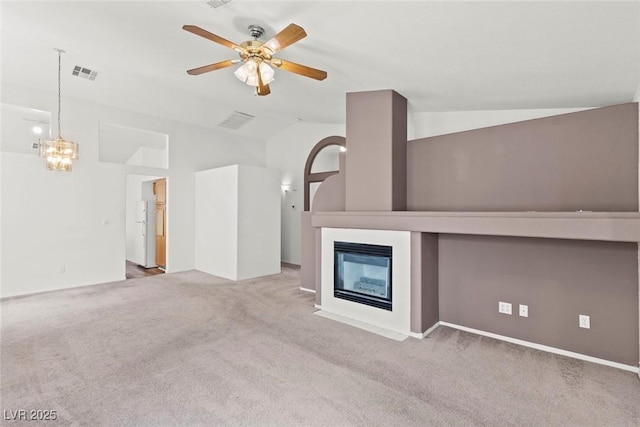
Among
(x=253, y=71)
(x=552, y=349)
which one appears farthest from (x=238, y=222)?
(x=552, y=349)

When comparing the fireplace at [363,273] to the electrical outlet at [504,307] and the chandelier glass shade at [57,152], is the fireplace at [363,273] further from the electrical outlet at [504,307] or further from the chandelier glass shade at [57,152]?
the chandelier glass shade at [57,152]

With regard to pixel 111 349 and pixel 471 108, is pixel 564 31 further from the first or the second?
pixel 111 349

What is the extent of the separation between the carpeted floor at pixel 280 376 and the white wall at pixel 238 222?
2.13m

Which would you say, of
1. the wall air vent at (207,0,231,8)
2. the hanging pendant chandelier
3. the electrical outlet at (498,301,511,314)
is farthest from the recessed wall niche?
the electrical outlet at (498,301,511,314)

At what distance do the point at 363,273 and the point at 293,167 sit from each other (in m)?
4.51

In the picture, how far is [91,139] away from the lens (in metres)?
5.57

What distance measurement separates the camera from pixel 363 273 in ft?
12.6

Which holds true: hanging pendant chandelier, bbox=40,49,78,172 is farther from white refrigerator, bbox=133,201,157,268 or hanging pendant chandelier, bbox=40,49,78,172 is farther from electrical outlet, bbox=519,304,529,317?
electrical outlet, bbox=519,304,529,317

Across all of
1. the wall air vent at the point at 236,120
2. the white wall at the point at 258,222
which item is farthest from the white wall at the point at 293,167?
the wall air vent at the point at 236,120

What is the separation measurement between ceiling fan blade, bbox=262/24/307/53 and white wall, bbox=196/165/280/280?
11.8 ft

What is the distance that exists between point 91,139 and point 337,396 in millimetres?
6032

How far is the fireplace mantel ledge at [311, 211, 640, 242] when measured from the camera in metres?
2.29

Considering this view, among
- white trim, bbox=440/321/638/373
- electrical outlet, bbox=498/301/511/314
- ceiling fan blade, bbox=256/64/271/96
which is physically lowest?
white trim, bbox=440/321/638/373

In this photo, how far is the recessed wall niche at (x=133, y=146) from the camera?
21.2 ft
